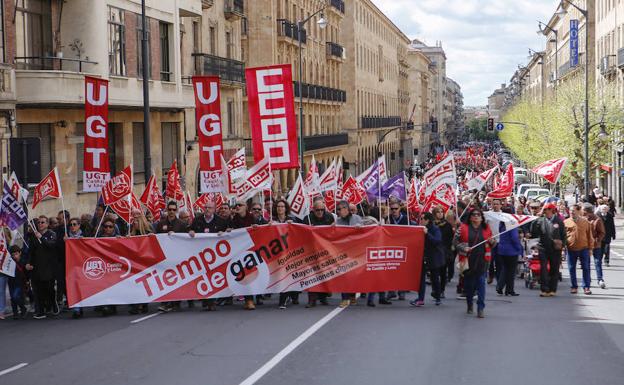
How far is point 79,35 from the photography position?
24859mm

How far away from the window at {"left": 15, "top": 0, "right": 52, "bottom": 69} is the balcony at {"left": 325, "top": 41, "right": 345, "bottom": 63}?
45070mm

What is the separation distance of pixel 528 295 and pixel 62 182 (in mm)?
13192

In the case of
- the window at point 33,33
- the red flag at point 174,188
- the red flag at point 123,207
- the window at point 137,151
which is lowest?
the red flag at point 123,207

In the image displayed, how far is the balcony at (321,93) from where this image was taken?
193 feet

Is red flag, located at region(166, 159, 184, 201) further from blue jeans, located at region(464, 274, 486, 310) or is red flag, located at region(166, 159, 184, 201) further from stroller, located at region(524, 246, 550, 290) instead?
blue jeans, located at region(464, 274, 486, 310)

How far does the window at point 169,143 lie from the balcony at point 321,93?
878 inches

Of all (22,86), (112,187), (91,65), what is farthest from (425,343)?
(91,65)

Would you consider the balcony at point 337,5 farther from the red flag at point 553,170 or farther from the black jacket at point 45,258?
the black jacket at point 45,258

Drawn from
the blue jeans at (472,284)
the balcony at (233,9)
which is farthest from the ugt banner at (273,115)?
the balcony at (233,9)

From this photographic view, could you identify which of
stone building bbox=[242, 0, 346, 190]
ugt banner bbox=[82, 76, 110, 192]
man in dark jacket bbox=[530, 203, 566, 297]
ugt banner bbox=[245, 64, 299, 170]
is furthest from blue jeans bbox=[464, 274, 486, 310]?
stone building bbox=[242, 0, 346, 190]

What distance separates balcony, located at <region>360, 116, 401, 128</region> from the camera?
8375cm

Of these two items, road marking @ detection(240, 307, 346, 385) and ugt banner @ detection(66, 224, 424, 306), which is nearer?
road marking @ detection(240, 307, 346, 385)

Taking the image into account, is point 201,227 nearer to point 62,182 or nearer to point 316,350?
point 316,350

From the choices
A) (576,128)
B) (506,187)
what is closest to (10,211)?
(506,187)
